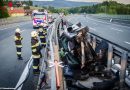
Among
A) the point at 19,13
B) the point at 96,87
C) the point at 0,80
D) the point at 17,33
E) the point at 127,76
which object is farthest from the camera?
the point at 19,13

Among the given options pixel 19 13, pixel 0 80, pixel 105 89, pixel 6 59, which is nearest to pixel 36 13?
pixel 6 59

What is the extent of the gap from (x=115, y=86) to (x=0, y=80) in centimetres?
440

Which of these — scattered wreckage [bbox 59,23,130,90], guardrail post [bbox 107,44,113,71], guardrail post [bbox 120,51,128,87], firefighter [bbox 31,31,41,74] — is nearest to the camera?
guardrail post [bbox 120,51,128,87]

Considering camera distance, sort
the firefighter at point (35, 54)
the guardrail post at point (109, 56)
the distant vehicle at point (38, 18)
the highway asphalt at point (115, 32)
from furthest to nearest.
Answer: the distant vehicle at point (38, 18)
the highway asphalt at point (115, 32)
the firefighter at point (35, 54)
the guardrail post at point (109, 56)

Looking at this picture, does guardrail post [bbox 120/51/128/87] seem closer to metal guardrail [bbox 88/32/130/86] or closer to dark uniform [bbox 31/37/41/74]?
metal guardrail [bbox 88/32/130/86]

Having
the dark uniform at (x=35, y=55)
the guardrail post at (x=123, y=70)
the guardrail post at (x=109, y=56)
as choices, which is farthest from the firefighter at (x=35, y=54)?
the guardrail post at (x=123, y=70)

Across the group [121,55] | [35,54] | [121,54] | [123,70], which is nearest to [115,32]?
[35,54]

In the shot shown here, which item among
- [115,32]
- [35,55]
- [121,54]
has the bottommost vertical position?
[115,32]

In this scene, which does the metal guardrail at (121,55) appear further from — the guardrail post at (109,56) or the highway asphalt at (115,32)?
the highway asphalt at (115,32)

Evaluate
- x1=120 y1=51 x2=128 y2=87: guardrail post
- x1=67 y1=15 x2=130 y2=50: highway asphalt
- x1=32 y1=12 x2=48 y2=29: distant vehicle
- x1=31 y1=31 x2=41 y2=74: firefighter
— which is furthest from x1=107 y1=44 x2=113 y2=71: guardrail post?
x1=32 y1=12 x2=48 y2=29: distant vehicle

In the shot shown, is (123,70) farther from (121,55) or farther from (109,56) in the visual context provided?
(109,56)

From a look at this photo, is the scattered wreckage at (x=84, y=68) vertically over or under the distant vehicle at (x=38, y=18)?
over

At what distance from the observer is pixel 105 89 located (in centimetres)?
854

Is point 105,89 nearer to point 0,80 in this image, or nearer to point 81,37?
point 81,37
